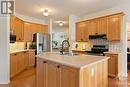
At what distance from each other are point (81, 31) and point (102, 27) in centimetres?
138

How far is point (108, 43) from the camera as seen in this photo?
5.86 meters

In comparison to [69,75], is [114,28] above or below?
above

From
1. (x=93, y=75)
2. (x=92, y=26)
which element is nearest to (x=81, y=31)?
(x=92, y=26)

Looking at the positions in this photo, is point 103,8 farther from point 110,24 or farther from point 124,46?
point 124,46

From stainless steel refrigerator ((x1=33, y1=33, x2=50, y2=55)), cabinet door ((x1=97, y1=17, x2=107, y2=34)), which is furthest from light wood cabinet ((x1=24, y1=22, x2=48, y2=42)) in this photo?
cabinet door ((x1=97, y1=17, x2=107, y2=34))

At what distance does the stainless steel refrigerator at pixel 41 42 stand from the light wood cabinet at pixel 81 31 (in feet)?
5.82

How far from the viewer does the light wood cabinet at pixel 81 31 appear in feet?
22.2

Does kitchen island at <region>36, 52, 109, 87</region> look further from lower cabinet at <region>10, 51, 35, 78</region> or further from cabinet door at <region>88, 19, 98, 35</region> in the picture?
cabinet door at <region>88, 19, 98, 35</region>

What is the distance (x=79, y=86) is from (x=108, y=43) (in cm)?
411

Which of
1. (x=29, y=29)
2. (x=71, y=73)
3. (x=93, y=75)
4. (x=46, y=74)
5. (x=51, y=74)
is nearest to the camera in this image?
(x=71, y=73)

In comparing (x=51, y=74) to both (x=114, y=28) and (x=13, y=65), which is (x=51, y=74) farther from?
→ (x=114, y=28)

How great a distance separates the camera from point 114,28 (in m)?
Answer: 5.32

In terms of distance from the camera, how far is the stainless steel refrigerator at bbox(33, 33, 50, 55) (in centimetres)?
737

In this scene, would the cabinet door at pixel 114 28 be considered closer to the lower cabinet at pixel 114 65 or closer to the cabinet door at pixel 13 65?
the lower cabinet at pixel 114 65
